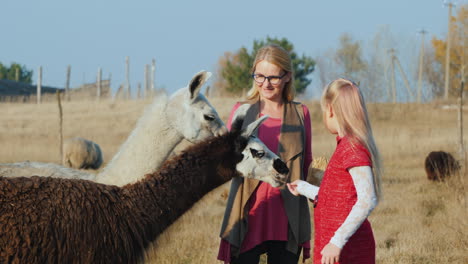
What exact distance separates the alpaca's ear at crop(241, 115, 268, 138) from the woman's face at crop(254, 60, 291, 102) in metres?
0.18

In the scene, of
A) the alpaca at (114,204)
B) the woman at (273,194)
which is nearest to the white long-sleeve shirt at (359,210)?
the woman at (273,194)

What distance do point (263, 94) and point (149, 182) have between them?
38.4 inches

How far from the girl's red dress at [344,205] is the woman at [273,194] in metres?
0.59

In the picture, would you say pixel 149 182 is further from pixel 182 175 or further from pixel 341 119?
pixel 341 119

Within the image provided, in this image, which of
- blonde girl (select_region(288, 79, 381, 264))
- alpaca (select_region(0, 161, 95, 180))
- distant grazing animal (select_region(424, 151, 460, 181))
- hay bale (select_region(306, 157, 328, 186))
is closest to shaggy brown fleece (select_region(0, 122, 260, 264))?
hay bale (select_region(306, 157, 328, 186))

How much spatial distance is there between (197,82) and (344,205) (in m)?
2.24

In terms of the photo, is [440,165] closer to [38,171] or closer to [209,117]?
[209,117]

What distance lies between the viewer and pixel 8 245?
3129 mm

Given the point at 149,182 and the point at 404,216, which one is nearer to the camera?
the point at 149,182

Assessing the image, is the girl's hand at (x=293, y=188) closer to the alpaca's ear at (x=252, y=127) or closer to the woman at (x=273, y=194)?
the woman at (x=273, y=194)

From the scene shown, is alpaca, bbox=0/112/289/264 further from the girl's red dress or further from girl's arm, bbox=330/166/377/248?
girl's arm, bbox=330/166/377/248

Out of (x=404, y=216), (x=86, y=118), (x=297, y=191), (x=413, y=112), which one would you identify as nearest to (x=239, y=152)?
(x=297, y=191)

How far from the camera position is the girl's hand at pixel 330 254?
2.94 metres

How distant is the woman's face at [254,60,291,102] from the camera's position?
12.7 ft
